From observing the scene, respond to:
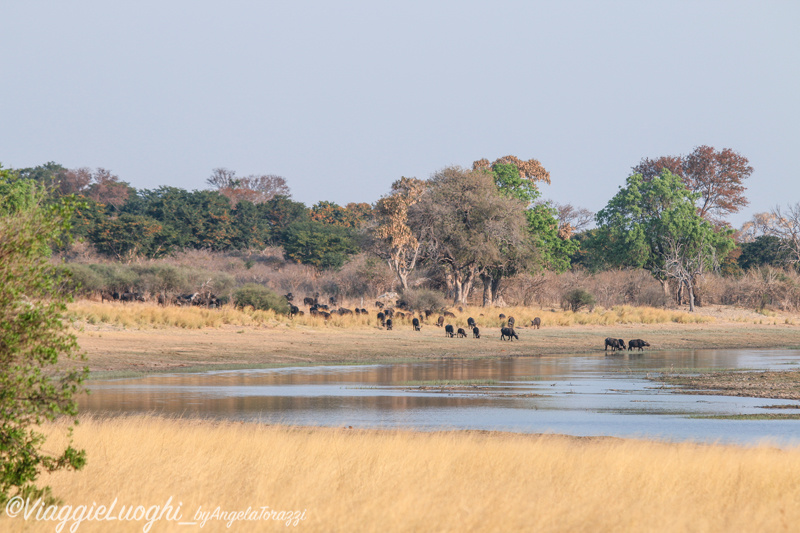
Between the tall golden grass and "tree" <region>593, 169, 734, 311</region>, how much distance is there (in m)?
8.35

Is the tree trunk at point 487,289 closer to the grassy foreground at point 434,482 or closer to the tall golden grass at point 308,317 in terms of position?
the tall golden grass at point 308,317

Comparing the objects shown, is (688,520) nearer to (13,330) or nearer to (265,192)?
(13,330)

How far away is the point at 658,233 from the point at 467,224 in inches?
755

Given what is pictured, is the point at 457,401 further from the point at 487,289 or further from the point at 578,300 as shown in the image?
the point at 487,289

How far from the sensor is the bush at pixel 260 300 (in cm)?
4162

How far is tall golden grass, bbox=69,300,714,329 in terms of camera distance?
113ft

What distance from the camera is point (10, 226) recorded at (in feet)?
25.2

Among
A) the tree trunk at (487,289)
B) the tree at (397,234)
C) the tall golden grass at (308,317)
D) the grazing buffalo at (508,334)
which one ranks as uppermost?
the tree at (397,234)

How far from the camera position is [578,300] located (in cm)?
5628

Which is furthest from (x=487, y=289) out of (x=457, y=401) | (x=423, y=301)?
(x=457, y=401)

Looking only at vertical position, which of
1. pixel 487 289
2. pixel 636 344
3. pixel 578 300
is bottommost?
pixel 636 344

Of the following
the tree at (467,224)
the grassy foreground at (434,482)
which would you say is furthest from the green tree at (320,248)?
the grassy foreground at (434,482)

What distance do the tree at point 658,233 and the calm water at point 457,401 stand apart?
37115 millimetres

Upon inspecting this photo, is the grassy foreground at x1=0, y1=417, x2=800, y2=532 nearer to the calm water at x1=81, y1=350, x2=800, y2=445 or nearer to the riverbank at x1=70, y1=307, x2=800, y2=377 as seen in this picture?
the calm water at x1=81, y1=350, x2=800, y2=445
